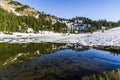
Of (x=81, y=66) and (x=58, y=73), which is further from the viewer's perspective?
(x=81, y=66)

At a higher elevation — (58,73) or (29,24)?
(29,24)

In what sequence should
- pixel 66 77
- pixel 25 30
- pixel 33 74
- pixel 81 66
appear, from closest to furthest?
1. pixel 66 77
2. pixel 33 74
3. pixel 81 66
4. pixel 25 30

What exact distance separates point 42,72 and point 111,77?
7.75 meters

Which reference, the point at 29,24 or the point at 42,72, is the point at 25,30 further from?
the point at 42,72

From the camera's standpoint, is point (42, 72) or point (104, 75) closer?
point (104, 75)

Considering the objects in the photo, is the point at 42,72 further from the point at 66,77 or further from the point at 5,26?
the point at 5,26

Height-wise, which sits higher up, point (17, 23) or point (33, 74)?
point (17, 23)

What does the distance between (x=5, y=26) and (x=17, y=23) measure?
67.5ft

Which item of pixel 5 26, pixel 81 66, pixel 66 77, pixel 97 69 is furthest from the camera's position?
pixel 5 26

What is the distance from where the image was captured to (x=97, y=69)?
74.8 ft

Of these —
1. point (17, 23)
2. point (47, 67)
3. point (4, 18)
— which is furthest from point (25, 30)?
point (47, 67)

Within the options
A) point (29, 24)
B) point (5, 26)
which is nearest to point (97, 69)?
point (5, 26)

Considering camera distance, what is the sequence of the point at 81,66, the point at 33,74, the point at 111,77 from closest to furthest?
the point at 111,77
the point at 33,74
the point at 81,66

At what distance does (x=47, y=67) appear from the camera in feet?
78.5
